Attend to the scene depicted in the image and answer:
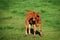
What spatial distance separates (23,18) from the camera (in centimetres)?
932

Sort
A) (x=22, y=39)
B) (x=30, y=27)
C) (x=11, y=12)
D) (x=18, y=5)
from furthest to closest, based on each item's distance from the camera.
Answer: (x=18, y=5) → (x=11, y=12) → (x=30, y=27) → (x=22, y=39)

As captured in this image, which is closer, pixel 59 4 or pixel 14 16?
pixel 14 16

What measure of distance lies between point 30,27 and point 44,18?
1.43m

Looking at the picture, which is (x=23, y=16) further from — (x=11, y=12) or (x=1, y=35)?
(x=1, y=35)

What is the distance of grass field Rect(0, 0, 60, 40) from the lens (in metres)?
7.74

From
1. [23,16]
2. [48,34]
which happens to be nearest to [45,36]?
[48,34]

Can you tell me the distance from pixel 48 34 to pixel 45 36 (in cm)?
22

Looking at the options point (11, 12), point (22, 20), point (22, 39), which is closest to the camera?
point (22, 39)

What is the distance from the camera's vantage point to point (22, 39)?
7.43 m

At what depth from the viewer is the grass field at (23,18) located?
7738mm

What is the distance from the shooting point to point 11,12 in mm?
10086

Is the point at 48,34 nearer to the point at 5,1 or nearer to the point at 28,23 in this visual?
the point at 28,23

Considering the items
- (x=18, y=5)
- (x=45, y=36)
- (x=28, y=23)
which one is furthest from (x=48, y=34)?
(x=18, y=5)

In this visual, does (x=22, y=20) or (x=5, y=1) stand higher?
(x=5, y=1)
